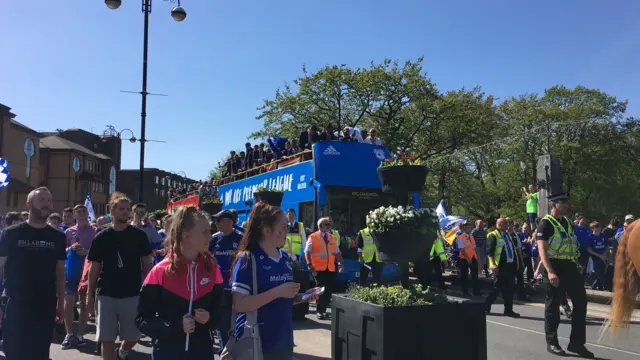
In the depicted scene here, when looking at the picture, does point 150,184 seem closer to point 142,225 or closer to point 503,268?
point 142,225

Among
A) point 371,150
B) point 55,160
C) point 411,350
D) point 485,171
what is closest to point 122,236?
point 411,350

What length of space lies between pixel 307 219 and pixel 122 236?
7439 mm

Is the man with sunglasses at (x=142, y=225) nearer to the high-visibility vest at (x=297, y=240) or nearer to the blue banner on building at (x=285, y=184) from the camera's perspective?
the high-visibility vest at (x=297, y=240)

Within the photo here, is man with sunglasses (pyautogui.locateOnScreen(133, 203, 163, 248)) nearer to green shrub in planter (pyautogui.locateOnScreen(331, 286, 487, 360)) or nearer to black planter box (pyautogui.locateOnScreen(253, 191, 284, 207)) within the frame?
black planter box (pyautogui.locateOnScreen(253, 191, 284, 207))

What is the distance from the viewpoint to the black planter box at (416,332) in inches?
151

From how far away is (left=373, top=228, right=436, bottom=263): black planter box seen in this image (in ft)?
15.3

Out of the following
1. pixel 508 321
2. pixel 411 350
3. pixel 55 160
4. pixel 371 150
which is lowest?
pixel 508 321

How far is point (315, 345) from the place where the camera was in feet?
24.1

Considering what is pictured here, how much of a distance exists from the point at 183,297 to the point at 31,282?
7.81ft

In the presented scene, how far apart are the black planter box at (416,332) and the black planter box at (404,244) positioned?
0.71 m

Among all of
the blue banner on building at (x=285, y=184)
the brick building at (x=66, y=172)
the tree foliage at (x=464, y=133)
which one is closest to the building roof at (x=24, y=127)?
the brick building at (x=66, y=172)

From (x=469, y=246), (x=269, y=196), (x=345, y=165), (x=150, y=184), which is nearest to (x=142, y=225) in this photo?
(x=269, y=196)

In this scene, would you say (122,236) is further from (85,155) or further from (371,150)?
(85,155)

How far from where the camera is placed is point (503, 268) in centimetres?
1028
